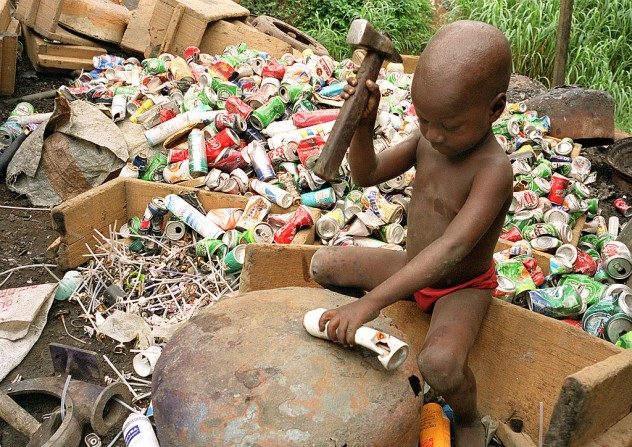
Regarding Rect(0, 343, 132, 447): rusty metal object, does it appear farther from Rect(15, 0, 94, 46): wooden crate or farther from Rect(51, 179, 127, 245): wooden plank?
Rect(15, 0, 94, 46): wooden crate

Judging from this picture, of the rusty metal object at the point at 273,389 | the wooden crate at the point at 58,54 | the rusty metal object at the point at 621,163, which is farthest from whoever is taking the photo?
the wooden crate at the point at 58,54

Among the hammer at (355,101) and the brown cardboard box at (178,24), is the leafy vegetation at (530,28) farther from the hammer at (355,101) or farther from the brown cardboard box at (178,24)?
the hammer at (355,101)

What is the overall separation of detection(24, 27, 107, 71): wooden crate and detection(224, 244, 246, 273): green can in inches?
130

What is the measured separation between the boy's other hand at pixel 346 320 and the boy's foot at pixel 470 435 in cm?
64

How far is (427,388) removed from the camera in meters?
2.71

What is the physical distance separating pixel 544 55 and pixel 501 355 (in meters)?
5.37

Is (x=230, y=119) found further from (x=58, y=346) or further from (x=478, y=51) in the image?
(x=478, y=51)

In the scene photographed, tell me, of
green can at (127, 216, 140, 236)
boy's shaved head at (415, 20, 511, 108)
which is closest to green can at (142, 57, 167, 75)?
green can at (127, 216, 140, 236)

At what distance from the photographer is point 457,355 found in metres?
2.16

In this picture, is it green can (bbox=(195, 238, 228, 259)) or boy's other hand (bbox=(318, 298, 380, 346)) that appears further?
green can (bbox=(195, 238, 228, 259))

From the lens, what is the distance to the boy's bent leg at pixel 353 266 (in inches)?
102

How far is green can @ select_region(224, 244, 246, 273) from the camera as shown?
3432 millimetres

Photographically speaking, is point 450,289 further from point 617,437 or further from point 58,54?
point 58,54

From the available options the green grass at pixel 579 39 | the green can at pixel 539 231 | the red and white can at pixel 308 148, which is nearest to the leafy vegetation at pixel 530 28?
the green grass at pixel 579 39
